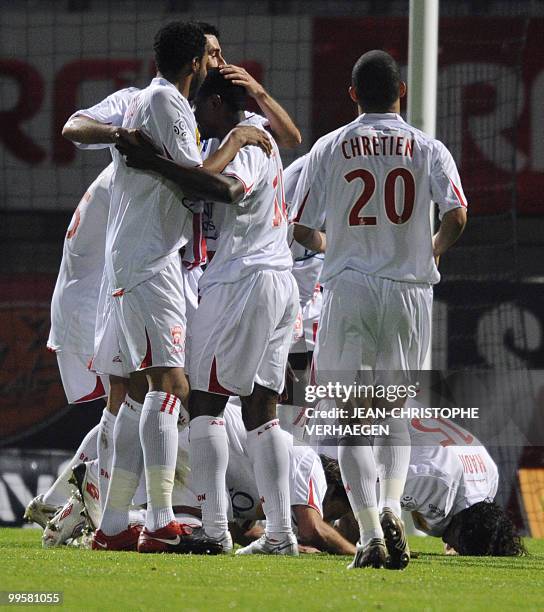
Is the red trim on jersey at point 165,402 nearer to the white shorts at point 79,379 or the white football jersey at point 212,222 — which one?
the white football jersey at point 212,222

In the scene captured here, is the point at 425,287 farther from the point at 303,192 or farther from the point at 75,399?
the point at 75,399

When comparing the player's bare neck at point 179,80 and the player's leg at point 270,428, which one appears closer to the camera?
the player's leg at point 270,428

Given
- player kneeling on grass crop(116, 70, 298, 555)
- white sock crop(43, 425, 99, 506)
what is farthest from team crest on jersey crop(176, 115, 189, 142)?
white sock crop(43, 425, 99, 506)

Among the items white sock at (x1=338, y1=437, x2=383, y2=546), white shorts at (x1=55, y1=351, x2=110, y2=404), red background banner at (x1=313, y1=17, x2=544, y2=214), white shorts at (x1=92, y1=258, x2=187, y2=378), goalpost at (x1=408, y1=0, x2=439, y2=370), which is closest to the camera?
white sock at (x1=338, y1=437, x2=383, y2=546)

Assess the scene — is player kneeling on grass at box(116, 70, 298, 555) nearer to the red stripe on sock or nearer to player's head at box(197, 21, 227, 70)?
the red stripe on sock

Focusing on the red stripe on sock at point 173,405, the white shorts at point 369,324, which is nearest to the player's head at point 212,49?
the white shorts at point 369,324

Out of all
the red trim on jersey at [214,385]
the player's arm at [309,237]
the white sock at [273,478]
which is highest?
the player's arm at [309,237]

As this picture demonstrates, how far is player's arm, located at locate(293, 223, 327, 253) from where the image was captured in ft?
15.6

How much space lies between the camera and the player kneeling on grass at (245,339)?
4.62 metres

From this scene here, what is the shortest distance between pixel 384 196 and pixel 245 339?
0.74m

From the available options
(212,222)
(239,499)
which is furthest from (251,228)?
(239,499)

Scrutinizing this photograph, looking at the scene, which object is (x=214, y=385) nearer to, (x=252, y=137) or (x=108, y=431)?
(x=108, y=431)

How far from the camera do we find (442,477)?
554 cm

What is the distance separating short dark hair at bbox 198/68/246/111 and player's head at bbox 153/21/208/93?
0.08 m
